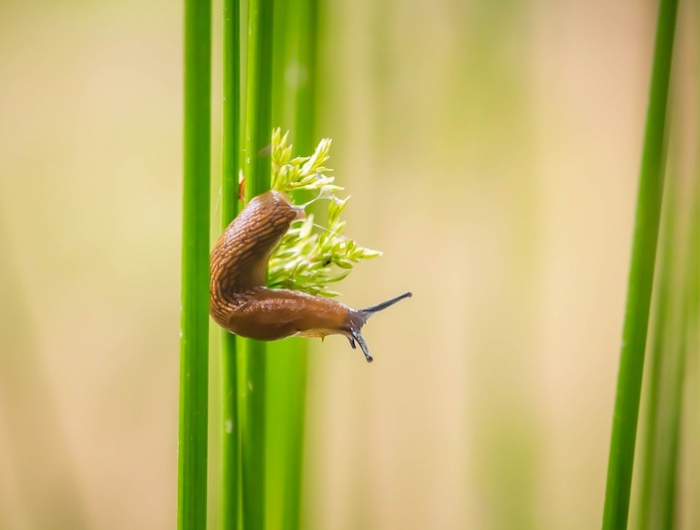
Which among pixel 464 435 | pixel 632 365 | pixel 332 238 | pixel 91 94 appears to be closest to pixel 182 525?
pixel 332 238

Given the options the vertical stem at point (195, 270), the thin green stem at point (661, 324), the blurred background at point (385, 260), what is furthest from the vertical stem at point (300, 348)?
the thin green stem at point (661, 324)

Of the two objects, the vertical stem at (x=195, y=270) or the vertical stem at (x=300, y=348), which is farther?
the vertical stem at (x=300, y=348)

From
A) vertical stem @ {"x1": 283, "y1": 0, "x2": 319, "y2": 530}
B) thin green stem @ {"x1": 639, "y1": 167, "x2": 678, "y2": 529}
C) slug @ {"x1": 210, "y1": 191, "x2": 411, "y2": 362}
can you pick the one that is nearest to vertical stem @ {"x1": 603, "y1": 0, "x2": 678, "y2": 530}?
thin green stem @ {"x1": 639, "y1": 167, "x2": 678, "y2": 529}

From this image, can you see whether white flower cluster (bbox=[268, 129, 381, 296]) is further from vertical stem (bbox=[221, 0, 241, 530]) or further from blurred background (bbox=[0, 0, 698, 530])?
blurred background (bbox=[0, 0, 698, 530])

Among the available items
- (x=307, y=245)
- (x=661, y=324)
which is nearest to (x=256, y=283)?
(x=307, y=245)

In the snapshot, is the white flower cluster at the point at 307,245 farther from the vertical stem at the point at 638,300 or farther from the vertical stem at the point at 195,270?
the vertical stem at the point at 638,300

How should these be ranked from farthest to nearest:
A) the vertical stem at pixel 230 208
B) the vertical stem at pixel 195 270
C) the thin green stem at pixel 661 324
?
the thin green stem at pixel 661 324, the vertical stem at pixel 230 208, the vertical stem at pixel 195 270

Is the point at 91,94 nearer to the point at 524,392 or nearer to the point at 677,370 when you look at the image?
the point at 524,392
